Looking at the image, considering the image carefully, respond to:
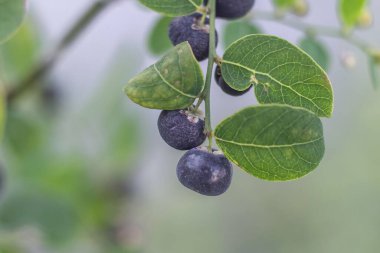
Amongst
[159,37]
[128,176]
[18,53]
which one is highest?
[159,37]

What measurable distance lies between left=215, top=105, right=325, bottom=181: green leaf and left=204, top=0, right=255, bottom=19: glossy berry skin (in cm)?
21

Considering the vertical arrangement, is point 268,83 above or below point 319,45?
above

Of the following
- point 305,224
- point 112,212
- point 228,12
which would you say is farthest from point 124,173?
point 305,224

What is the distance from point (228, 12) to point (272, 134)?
247 millimetres

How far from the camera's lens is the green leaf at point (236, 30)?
1095mm

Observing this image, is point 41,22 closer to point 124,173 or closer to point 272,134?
point 124,173

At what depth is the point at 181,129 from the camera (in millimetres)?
782

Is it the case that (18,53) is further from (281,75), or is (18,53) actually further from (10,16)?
(281,75)

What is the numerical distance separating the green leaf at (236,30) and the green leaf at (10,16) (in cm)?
33

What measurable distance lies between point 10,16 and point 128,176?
4.14 ft

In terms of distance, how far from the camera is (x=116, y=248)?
2.05 m

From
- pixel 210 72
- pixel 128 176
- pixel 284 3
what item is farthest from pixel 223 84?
pixel 128 176

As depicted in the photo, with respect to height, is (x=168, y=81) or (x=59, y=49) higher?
(x=168, y=81)

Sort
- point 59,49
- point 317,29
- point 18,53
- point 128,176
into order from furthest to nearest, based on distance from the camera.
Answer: point 128,176 → point 18,53 → point 59,49 → point 317,29
